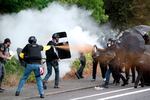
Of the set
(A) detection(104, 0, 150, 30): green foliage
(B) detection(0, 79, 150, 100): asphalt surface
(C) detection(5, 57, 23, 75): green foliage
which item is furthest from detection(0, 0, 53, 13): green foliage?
(A) detection(104, 0, 150, 30): green foliage

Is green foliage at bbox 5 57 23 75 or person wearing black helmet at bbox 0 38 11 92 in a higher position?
person wearing black helmet at bbox 0 38 11 92

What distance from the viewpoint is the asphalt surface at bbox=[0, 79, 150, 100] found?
16.9m

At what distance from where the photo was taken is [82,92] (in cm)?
1856

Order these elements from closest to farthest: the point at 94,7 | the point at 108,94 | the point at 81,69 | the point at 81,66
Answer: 1. the point at 108,94
2. the point at 81,69
3. the point at 81,66
4. the point at 94,7

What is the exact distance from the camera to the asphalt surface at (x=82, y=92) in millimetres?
16906

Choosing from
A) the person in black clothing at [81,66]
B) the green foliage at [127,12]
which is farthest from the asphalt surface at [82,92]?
the green foliage at [127,12]

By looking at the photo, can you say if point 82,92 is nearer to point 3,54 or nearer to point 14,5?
point 3,54

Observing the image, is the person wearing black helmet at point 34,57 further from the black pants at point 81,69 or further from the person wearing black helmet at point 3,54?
the black pants at point 81,69

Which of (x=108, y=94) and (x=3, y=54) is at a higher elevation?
(x=3, y=54)

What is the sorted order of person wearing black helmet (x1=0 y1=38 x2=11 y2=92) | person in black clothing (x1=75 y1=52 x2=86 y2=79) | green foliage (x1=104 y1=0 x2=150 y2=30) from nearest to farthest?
person wearing black helmet (x1=0 y1=38 x2=11 y2=92) → person in black clothing (x1=75 y1=52 x2=86 y2=79) → green foliage (x1=104 y1=0 x2=150 y2=30)

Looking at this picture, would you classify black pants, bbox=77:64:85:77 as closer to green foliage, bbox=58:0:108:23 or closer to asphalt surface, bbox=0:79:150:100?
asphalt surface, bbox=0:79:150:100

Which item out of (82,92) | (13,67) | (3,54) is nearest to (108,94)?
(82,92)

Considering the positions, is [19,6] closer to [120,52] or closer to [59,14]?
[59,14]

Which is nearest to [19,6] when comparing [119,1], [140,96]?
[140,96]
